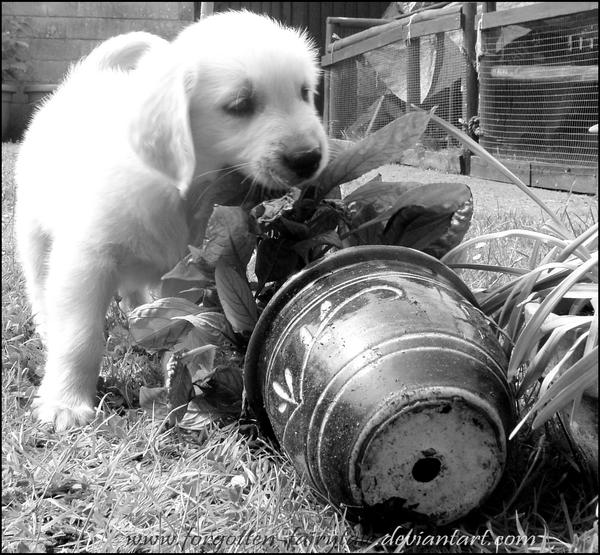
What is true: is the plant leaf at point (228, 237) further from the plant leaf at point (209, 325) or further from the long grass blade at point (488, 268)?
the long grass blade at point (488, 268)

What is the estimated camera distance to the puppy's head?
1804 millimetres

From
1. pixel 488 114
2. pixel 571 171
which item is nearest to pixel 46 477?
pixel 571 171

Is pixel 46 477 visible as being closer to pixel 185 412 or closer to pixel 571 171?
pixel 185 412

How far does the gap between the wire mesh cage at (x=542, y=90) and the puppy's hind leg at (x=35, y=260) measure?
3.71 m

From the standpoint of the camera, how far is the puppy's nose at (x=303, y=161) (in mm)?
1778

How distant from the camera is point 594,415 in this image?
1354 millimetres

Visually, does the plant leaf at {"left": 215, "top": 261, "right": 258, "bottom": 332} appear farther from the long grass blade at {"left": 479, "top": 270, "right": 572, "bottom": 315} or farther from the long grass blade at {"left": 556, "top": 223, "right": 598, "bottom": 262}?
the long grass blade at {"left": 556, "top": 223, "right": 598, "bottom": 262}

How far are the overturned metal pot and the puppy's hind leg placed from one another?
138 centimetres

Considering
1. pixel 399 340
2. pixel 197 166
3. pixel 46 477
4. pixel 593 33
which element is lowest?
pixel 46 477

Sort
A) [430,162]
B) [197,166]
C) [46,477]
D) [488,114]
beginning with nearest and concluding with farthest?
[46,477]
[197,166]
[488,114]
[430,162]

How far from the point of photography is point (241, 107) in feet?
6.18

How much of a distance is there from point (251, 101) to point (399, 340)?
2.72 ft

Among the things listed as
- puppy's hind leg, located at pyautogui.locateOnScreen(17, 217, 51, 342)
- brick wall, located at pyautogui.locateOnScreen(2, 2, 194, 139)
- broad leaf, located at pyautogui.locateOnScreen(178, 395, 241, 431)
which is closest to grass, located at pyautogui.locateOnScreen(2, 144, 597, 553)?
broad leaf, located at pyautogui.locateOnScreen(178, 395, 241, 431)

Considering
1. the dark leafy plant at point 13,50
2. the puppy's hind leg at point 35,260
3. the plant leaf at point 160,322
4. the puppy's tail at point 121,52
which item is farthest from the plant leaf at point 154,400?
the dark leafy plant at point 13,50
